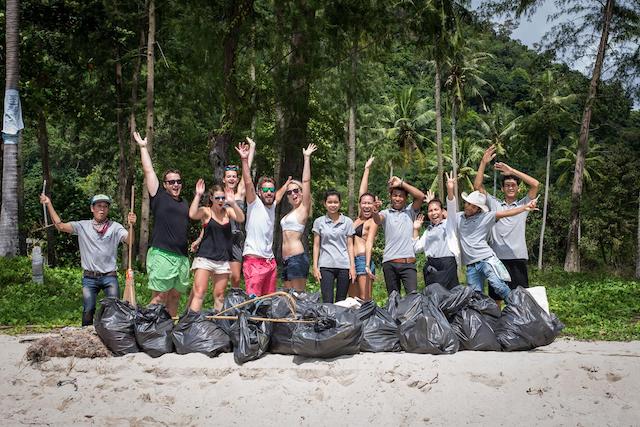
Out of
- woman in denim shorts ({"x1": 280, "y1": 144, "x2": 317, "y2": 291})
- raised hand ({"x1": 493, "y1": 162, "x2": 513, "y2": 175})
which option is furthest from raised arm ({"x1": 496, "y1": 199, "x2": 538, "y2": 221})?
woman in denim shorts ({"x1": 280, "y1": 144, "x2": 317, "y2": 291})

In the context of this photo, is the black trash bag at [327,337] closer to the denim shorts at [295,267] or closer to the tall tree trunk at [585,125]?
the denim shorts at [295,267]

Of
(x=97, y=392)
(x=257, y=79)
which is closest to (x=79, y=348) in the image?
(x=97, y=392)

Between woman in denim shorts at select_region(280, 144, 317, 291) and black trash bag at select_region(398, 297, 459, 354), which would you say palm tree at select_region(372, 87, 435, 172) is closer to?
woman in denim shorts at select_region(280, 144, 317, 291)

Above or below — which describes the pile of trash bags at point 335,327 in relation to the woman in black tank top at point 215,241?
below

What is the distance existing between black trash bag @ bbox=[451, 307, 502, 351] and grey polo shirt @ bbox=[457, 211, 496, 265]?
1.08 meters

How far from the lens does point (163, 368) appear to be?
23.1 ft

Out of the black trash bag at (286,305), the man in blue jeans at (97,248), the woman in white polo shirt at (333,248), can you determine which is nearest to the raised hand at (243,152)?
the woman in white polo shirt at (333,248)

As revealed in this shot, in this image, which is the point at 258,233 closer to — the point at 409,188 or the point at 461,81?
the point at 409,188

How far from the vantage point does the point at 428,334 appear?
7.05m

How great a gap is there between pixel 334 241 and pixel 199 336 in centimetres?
202

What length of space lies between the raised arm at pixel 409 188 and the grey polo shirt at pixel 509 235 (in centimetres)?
90

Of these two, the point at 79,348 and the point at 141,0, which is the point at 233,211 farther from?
the point at 141,0

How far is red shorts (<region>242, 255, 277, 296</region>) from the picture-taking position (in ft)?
27.0

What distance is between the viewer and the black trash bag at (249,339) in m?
7.00
